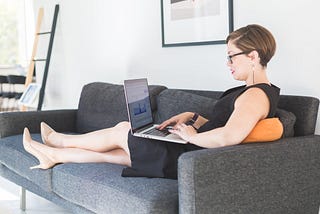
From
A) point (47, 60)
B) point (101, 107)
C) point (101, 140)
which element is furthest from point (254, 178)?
point (47, 60)

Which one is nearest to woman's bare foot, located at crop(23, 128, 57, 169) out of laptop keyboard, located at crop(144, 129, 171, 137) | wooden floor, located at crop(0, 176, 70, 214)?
wooden floor, located at crop(0, 176, 70, 214)

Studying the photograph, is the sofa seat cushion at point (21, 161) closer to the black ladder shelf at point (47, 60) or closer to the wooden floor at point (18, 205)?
the wooden floor at point (18, 205)

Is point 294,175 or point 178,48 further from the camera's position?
point 178,48

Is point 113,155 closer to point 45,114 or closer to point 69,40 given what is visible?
point 45,114

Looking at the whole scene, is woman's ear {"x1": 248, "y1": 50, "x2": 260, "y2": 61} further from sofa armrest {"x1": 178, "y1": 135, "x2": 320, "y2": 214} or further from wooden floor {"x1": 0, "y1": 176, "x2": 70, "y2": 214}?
wooden floor {"x1": 0, "y1": 176, "x2": 70, "y2": 214}

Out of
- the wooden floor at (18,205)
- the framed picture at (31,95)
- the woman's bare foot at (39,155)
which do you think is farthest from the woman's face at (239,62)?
the framed picture at (31,95)

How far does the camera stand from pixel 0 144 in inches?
131

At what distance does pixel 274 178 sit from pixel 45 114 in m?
2.08

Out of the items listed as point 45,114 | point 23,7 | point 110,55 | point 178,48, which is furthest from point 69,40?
point 23,7

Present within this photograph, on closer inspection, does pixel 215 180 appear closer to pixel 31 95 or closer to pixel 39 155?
pixel 39 155

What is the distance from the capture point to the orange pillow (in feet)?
6.89

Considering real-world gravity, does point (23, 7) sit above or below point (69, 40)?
above

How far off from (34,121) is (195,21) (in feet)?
4.55

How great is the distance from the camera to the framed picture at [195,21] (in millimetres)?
3055
